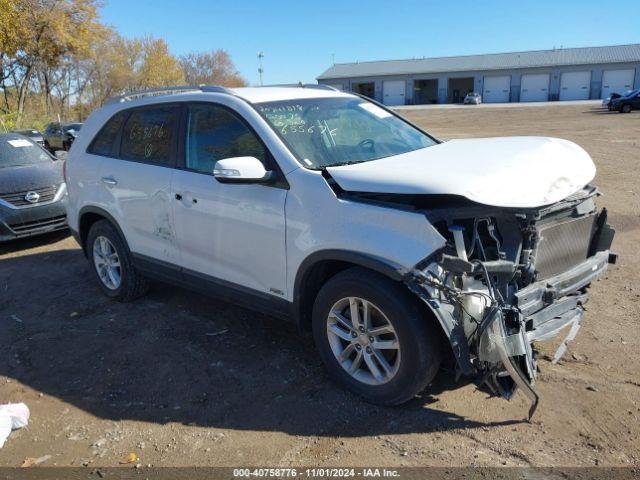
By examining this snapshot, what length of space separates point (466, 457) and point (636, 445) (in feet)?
3.04

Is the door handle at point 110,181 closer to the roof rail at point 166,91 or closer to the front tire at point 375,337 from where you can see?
the roof rail at point 166,91

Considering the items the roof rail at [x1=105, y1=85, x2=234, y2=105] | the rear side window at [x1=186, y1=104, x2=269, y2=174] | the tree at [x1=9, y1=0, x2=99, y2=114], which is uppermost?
the tree at [x1=9, y1=0, x2=99, y2=114]

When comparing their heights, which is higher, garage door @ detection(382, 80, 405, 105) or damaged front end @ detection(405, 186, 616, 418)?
garage door @ detection(382, 80, 405, 105)

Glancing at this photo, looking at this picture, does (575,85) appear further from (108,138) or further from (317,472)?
(317,472)

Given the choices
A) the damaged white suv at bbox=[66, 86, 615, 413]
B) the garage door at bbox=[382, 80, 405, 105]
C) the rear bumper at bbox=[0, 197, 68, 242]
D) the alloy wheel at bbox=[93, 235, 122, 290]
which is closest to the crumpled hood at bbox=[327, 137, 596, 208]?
the damaged white suv at bbox=[66, 86, 615, 413]

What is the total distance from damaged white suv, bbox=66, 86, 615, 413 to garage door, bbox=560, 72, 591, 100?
69.3m

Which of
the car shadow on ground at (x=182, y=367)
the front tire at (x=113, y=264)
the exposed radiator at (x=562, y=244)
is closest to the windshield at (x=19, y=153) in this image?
the car shadow on ground at (x=182, y=367)

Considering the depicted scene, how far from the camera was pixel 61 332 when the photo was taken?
185 inches

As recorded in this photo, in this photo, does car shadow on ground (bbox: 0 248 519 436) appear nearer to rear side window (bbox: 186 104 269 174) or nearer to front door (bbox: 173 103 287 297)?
front door (bbox: 173 103 287 297)

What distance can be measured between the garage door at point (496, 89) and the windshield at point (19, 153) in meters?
67.8

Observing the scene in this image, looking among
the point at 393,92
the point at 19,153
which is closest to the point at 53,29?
the point at 19,153

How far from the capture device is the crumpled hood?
2.90m

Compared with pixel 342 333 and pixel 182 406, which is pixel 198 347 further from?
pixel 342 333

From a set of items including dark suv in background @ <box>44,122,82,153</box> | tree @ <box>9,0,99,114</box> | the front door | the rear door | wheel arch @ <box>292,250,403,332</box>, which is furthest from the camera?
tree @ <box>9,0,99,114</box>
